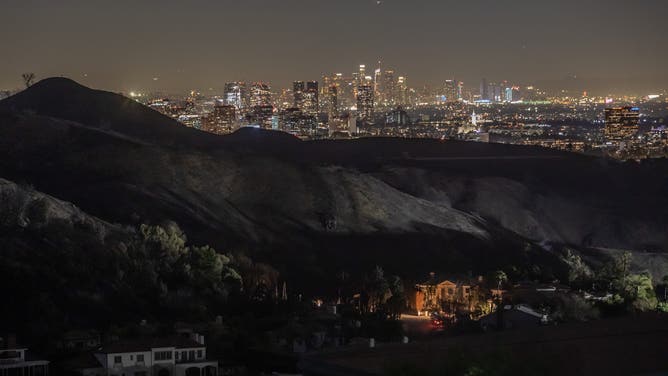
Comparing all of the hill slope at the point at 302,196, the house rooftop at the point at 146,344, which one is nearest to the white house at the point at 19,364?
the house rooftop at the point at 146,344

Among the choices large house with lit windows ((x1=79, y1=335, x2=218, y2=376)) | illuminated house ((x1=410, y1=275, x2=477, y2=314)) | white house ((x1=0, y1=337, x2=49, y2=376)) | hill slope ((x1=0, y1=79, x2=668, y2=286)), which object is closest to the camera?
large house with lit windows ((x1=79, y1=335, x2=218, y2=376))

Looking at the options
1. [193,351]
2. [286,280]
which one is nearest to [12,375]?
[193,351]

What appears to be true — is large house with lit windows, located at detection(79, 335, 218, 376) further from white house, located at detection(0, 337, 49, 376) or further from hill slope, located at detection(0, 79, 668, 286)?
hill slope, located at detection(0, 79, 668, 286)

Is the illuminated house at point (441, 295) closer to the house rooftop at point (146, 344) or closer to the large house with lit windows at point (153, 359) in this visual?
the house rooftop at point (146, 344)

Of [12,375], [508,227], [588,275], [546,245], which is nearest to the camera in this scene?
[12,375]

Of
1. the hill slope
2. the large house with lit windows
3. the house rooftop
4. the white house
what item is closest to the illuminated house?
the hill slope

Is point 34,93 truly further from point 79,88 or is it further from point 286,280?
point 286,280
